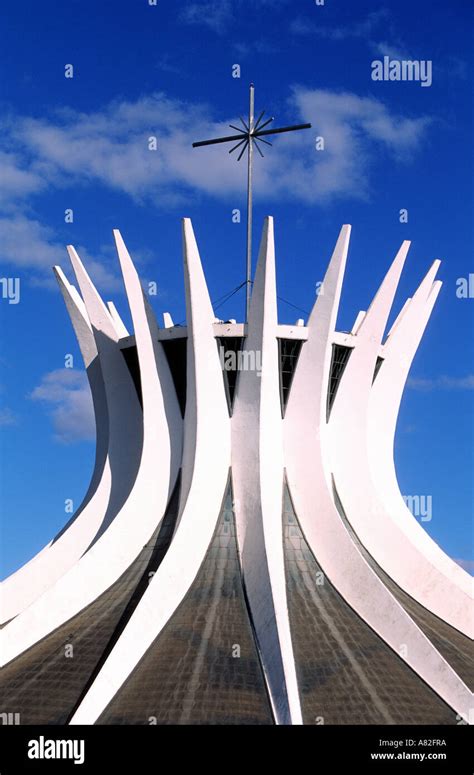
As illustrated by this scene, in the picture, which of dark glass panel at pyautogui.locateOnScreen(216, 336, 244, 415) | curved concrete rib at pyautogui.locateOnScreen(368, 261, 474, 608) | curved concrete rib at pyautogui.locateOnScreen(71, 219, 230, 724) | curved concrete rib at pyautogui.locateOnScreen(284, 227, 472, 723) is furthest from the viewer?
curved concrete rib at pyautogui.locateOnScreen(368, 261, 474, 608)

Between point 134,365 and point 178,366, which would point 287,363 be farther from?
point 134,365

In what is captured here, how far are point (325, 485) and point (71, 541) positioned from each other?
31.2ft

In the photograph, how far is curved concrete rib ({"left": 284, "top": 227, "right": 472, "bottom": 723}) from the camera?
30.2 metres

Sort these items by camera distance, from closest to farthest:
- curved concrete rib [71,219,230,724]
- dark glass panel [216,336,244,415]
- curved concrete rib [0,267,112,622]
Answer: curved concrete rib [71,219,230,724], dark glass panel [216,336,244,415], curved concrete rib [0,267,112,622]

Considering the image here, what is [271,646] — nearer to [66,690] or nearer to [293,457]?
[66,690]

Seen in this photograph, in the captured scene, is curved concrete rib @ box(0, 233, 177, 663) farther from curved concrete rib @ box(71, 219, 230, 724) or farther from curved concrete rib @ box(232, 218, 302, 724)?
curved concrete rib @ box(232, 218, 302, 724)

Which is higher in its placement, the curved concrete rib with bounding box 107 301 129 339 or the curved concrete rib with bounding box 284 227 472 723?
the curved concrete rib with bounding box 107 301 129 339

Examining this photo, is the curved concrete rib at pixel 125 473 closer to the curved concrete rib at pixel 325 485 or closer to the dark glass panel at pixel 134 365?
the dark glass panel at pixel 134 365

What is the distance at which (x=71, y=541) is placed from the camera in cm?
3666

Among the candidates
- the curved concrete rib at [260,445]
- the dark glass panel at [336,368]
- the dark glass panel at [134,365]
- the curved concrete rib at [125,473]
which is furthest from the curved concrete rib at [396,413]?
the dark glass panel at [134,365]

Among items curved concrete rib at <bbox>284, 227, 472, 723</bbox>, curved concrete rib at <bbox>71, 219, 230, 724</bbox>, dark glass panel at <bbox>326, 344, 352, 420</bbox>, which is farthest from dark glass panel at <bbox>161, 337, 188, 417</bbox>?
dark glass panel at <bbox>326, 344, 352, 420</bbox>

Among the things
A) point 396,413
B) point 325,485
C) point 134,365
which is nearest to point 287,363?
point 325,485

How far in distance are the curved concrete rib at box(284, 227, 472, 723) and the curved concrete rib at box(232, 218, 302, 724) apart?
0.66 metres
